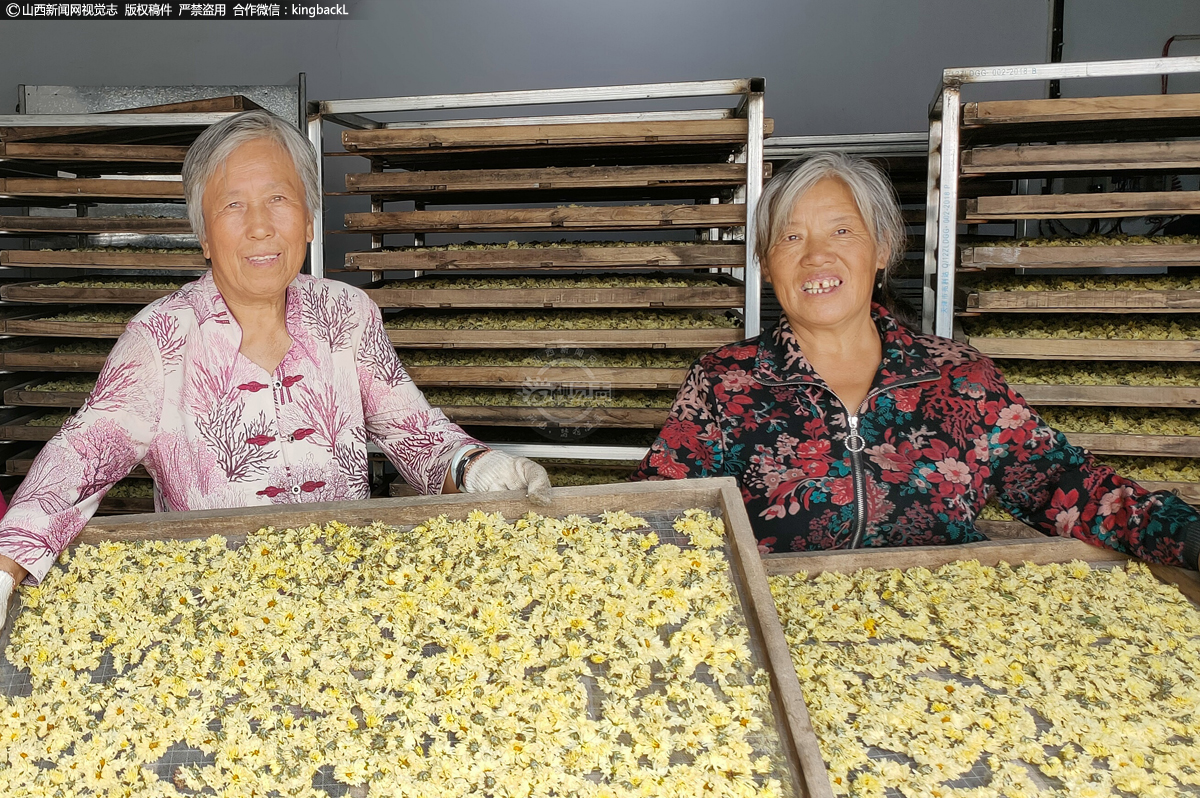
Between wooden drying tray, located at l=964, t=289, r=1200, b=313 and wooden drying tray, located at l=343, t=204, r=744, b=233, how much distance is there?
34.0 inches

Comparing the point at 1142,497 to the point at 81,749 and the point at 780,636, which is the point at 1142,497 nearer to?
the point at 780,636

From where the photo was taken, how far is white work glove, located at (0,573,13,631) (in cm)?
143

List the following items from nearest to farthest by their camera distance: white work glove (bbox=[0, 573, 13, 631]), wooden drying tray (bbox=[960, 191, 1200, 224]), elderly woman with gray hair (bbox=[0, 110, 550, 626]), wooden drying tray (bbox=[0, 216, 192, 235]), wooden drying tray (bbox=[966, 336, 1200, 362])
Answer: white work glove (bbox=[0, 573, 13, 631])
elderly woman with gray hair (bbox=[0, 110, 550, 626])
wooden drying tray (bbox=[960, 191, 1200, 224])
wooden drying tray (bbox=[966, 336, 1200, 362])
wooden drying tray (bbox=[0, 216, 192, 235])

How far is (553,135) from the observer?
3109mm

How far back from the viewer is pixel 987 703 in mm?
1296

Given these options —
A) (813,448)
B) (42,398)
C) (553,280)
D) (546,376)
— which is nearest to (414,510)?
(813,448)

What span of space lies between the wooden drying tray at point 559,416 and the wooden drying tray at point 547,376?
3.7 inches

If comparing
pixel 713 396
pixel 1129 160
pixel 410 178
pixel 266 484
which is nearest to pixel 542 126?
pixel 410 178

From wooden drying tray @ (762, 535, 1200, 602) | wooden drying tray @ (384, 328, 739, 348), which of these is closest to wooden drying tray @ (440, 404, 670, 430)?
wooden drying tray @ (384, 328, 739, 348)

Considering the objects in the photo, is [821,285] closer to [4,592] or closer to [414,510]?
[414,510]

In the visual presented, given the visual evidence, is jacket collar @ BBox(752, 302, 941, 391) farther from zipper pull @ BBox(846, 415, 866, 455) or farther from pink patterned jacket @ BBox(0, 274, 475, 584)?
pink patterned jacket @ BBox(0, 274, 475, 584)

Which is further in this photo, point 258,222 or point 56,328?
point 56,328

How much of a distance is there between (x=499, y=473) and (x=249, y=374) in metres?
0.63

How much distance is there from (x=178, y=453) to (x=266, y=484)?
198 mm
